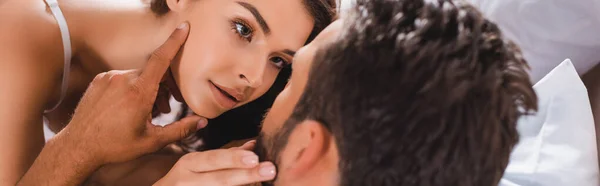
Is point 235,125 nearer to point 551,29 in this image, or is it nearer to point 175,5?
point 175,5

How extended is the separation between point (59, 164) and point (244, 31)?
0.41m

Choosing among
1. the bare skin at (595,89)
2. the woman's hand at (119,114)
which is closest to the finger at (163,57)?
the woman's hand at (119,114)

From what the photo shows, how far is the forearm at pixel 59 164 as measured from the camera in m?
0.99

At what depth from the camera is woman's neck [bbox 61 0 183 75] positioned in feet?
3.84

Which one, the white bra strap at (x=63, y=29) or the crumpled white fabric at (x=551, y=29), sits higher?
the white bra strap at (x=63, y=29)

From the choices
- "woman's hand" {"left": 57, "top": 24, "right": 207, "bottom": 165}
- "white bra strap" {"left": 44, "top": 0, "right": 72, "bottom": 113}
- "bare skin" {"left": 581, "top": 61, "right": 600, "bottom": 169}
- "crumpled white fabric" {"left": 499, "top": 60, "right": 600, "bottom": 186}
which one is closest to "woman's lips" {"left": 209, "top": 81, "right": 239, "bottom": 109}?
"woman's hand" {"left": 57, "top": 24, "right": 207, "bottom": 165}

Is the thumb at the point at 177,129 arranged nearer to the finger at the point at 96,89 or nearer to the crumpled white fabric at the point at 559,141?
the finger at the point at 96,89

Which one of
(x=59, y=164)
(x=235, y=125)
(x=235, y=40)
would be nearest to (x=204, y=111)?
(x=235, y=40)

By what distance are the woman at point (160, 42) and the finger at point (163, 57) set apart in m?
0.02

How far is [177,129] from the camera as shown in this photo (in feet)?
3.41

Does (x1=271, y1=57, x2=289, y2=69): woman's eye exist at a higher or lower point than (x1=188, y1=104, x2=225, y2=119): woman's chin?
higher

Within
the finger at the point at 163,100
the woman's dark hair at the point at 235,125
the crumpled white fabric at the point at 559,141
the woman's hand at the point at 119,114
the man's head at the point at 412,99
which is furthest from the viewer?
the woman's dark hair at the point at 235,125

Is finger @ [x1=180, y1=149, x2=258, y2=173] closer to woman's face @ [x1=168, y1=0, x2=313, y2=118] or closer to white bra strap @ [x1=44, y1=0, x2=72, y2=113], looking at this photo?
woman's face @ [x1=168, y1=0, x2=313, y2=118]

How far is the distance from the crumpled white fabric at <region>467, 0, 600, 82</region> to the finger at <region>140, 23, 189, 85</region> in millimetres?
669
